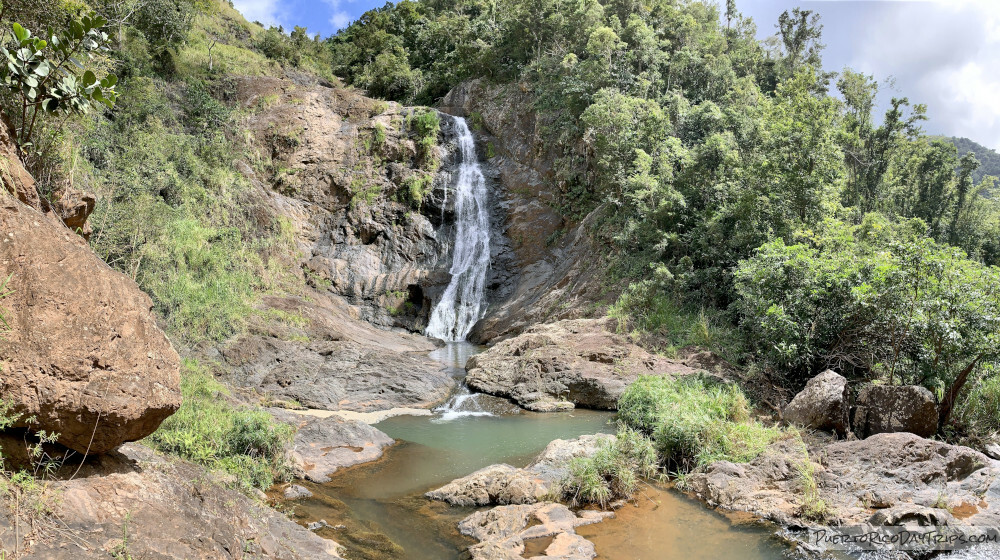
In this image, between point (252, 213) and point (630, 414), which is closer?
point (630, 414)

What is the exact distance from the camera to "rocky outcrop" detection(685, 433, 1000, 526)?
22.5ft

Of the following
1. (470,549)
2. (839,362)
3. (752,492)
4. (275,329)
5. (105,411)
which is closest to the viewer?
(105,411)

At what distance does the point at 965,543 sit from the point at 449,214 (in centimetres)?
2481

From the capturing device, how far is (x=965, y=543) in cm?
601

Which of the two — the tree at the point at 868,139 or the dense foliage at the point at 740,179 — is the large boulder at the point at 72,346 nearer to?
the dense foliage at the point at 740,179

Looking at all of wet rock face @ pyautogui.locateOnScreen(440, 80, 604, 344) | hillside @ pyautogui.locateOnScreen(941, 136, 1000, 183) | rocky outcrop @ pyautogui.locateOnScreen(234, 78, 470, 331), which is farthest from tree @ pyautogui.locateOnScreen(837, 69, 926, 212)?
hillside @ pyautogui.locateOnScreen(941, 136, 1000, 183)

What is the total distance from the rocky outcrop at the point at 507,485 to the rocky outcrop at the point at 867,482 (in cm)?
213

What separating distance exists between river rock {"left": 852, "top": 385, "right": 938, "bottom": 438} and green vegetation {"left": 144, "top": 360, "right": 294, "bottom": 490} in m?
9.97

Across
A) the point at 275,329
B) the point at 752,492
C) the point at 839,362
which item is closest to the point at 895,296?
the point at 839,362

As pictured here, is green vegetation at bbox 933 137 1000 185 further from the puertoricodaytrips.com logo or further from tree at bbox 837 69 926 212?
the puertoricodaytrips.com logo

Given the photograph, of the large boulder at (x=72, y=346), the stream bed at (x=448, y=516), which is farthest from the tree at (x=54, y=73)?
the stream bed at (x=448, y=516)

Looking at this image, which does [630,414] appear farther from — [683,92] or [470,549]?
[683,92]

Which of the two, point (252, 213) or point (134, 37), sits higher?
point (134, 37)

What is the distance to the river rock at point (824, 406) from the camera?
401 inches
